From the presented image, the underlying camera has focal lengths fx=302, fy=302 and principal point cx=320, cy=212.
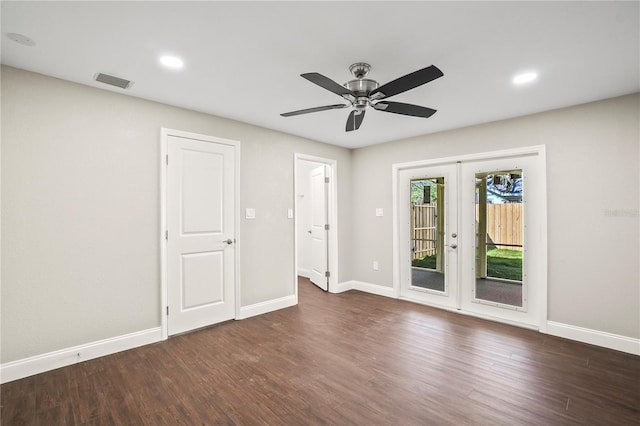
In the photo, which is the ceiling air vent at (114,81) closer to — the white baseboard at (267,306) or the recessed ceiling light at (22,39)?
the recessed ceiling light at (22,39)

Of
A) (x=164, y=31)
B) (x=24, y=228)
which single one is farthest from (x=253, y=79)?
(x=24, y=228)

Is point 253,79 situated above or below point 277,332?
above

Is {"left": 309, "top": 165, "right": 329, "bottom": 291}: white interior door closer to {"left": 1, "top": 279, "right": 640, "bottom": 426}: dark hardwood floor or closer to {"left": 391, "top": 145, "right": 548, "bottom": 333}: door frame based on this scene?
{"left": 391, "top": 145, "right": 548, "bottom": 333}: door frame

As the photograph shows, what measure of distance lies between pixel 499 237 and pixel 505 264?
1.12 feet

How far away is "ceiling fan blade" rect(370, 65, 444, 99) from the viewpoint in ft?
6.12

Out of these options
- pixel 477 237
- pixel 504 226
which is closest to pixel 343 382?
pixel 477 237

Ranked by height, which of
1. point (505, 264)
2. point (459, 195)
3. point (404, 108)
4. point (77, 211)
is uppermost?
point (404, 108)

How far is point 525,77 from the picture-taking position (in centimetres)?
263

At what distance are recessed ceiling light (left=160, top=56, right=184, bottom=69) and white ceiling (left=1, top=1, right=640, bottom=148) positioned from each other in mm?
66

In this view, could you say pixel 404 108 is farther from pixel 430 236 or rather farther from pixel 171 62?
pixel 430 236

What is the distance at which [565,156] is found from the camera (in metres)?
3.34

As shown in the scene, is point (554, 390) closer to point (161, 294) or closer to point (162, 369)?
point (162, 369)

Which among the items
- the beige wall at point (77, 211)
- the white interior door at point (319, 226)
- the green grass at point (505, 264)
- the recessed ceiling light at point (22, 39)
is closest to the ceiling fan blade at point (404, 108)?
the beige wall at point (77, 211)

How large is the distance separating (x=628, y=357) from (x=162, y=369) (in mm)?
4286
